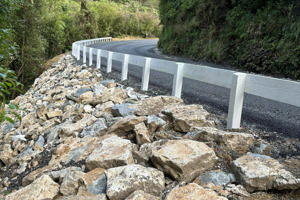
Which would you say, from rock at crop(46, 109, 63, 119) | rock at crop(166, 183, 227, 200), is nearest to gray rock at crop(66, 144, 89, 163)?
rock at crop(166, 183, 227, 200)

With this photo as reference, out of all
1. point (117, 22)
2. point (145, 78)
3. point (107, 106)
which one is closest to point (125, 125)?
point (107, 106)

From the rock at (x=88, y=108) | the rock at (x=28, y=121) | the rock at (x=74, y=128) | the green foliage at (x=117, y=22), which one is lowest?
the rock at (x=28, y=121)

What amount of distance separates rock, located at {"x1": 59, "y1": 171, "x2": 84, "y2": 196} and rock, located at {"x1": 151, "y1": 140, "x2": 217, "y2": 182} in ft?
2.83

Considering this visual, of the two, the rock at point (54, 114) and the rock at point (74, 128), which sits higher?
the rock at point (74, 128)

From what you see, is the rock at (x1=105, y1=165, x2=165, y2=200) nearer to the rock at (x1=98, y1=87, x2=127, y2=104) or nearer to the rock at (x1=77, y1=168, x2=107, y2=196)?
the rock at (x1=77, y1=168, x2=107, y2=196)

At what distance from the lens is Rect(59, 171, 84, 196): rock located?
297 cm

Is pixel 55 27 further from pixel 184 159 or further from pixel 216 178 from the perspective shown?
pixel 216 178

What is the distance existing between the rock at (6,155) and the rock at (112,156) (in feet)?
8.41

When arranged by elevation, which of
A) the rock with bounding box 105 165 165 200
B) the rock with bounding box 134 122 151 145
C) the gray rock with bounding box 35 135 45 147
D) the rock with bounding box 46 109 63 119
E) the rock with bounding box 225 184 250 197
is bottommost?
the gray rock with bounding box 35 135 45 147

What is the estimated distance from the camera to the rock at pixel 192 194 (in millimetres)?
2344

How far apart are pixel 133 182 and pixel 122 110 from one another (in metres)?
2.31

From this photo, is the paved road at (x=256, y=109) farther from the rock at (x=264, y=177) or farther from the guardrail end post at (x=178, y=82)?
the rock at (x=264, y=177)

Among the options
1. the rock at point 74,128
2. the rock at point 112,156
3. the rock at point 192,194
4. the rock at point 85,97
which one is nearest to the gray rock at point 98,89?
the rock at point 85,97

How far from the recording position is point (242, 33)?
1273 centimetres
